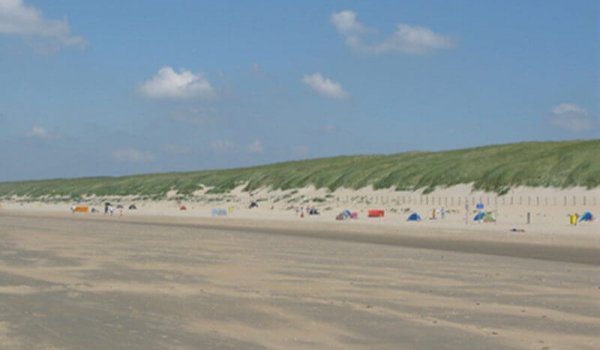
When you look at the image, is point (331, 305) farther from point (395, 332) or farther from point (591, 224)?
point (591, 224)

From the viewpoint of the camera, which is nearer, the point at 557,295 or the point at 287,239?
the point at 557,295

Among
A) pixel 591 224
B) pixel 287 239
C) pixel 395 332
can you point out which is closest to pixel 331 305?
pixel 395 332

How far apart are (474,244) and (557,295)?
15.7m

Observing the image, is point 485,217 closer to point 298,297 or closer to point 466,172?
point 298,297

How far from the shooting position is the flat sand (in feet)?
34.6

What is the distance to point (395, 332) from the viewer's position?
36.4 feet

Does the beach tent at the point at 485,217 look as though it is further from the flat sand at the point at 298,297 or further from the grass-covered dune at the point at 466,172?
the grass-covered dune at the point at 466,172

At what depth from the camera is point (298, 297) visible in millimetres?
14672

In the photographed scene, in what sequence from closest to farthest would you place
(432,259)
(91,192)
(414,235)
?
(432,259) → (414,235) → (91,192)

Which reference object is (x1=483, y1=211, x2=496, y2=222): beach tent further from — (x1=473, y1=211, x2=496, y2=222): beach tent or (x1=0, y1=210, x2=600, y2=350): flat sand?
(x1=0, y1=210, x2=600, y2=350): flat sand

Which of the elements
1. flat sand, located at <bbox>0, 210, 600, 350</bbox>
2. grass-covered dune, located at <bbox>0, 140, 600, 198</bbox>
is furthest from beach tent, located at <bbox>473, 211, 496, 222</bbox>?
grass-covered dune, located at <bbox>0, 140, 600, 198</bbox>

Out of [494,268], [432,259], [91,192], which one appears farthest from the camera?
[91,192]

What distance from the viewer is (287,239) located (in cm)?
3419

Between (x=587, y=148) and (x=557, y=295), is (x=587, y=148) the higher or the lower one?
the higher one
